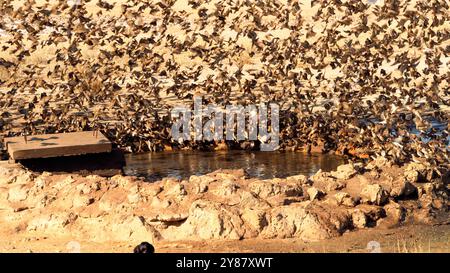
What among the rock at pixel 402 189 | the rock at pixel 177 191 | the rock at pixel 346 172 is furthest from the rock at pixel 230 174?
the rock at pixel 402 189

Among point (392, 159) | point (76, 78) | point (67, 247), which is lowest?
point (67, 247)

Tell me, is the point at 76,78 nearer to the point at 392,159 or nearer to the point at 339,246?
the point at 392,159

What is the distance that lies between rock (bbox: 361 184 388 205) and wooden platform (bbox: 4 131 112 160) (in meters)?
4.19

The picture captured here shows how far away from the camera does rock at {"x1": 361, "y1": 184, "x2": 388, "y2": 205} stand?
12.3m

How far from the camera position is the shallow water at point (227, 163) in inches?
605

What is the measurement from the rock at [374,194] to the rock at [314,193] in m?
0.63

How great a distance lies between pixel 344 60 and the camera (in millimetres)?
15922

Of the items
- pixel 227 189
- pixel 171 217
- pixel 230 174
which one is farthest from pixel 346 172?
pixel 171 217

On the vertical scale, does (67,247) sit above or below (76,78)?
below

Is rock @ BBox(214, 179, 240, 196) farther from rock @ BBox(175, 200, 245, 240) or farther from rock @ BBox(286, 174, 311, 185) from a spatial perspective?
rock @ BBox(286, 174, 311, 185)

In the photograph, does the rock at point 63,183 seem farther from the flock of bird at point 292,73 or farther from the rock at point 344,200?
the flock of bird at point 292,73

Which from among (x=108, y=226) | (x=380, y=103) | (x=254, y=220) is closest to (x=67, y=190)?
(x=108, y=226)

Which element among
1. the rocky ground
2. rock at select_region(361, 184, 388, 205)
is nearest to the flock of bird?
rock at select_region(361, 184, 388, 205)

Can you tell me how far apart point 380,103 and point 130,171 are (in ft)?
14.8
